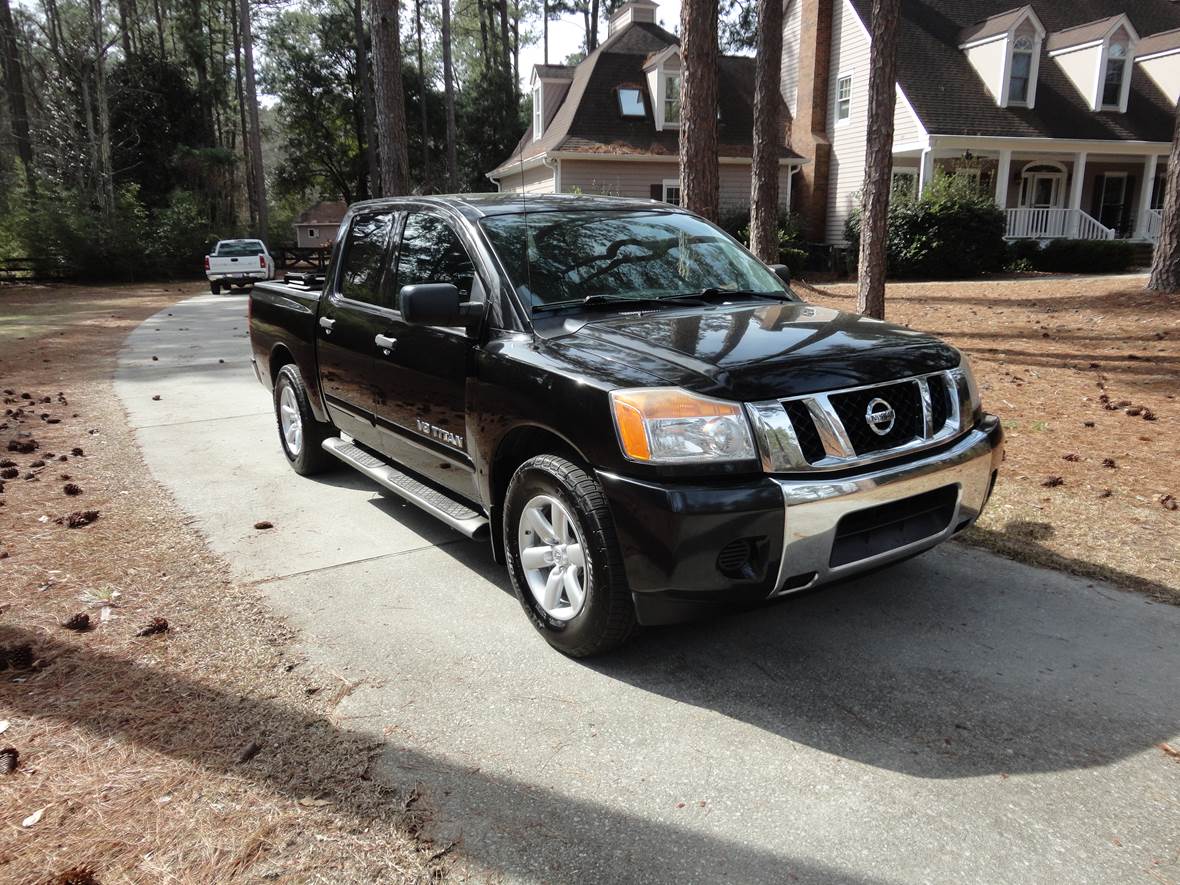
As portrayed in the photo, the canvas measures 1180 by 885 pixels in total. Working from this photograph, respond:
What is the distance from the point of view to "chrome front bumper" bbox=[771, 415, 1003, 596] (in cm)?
306

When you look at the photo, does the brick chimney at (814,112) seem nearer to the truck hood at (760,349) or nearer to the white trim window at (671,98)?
the white trim window at (671,98)

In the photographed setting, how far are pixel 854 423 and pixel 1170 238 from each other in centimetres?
1354

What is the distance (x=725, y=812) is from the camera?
8.74ft

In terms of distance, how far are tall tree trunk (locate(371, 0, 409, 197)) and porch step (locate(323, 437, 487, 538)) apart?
11.1 meters

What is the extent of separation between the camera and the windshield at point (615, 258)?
412 cm

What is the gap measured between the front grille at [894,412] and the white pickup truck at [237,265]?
25.2 meters

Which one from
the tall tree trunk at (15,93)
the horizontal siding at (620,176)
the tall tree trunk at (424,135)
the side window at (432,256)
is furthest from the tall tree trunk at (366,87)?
the side window at (432,256)

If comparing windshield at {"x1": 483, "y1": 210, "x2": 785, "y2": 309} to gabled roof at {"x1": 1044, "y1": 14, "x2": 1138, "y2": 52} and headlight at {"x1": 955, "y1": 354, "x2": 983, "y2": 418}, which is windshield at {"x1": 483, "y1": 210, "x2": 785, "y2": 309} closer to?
headlight at {"x1": 955, "y1": 354, "x2": 983, "y2": 418}

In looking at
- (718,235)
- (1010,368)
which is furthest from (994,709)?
(1010,368)

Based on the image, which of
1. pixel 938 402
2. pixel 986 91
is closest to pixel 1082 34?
pixel 986 91

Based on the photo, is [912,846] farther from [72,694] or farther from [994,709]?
[72,694]

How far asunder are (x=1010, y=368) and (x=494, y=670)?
823cm

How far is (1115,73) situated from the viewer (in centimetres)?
2691

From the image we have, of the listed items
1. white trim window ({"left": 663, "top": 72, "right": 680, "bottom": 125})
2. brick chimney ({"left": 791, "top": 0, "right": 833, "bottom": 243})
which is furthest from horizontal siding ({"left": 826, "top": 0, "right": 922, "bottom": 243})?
white trim window ({"left": 663, "top": 72, "right": 680, "bottom": 125})
